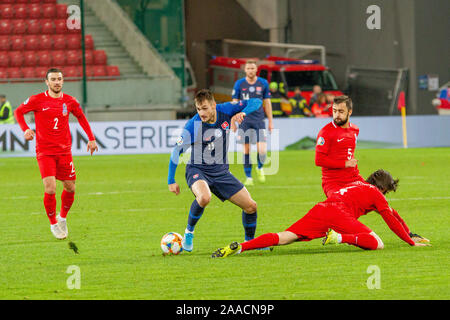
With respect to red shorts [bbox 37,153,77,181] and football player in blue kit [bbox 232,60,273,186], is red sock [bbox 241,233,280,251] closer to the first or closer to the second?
red shorts [bbox 37,153,77,181]

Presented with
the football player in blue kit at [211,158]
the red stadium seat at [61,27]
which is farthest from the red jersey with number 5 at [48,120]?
the red stadium seat at [61,27]

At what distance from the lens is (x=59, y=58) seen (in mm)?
30531

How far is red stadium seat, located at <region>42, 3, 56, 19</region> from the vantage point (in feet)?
106

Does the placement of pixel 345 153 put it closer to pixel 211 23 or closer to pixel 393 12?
pixel 393 12

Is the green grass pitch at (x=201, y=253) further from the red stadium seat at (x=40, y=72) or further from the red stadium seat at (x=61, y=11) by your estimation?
the red stadium seat at (x=61, y=11)

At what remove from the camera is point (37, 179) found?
18312mm

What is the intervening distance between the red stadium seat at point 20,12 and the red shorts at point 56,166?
23.3 m

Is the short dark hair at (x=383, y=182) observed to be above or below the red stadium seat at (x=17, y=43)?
below

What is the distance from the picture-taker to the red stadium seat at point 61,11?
3206 centimetres

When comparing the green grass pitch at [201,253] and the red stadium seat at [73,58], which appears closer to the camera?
the green grass pitch at [201,253]

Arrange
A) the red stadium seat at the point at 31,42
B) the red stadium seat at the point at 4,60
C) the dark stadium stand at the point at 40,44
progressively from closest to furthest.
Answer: the dark stadium stand at the point at 40,44 → the red stadium seat at the point at 4,60 → the red stadium seat at the point at 31,42

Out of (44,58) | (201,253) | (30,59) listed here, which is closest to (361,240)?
(201,253)

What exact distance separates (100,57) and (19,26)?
335cm

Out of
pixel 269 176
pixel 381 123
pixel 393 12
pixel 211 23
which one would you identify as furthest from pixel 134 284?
pixel 211 23
